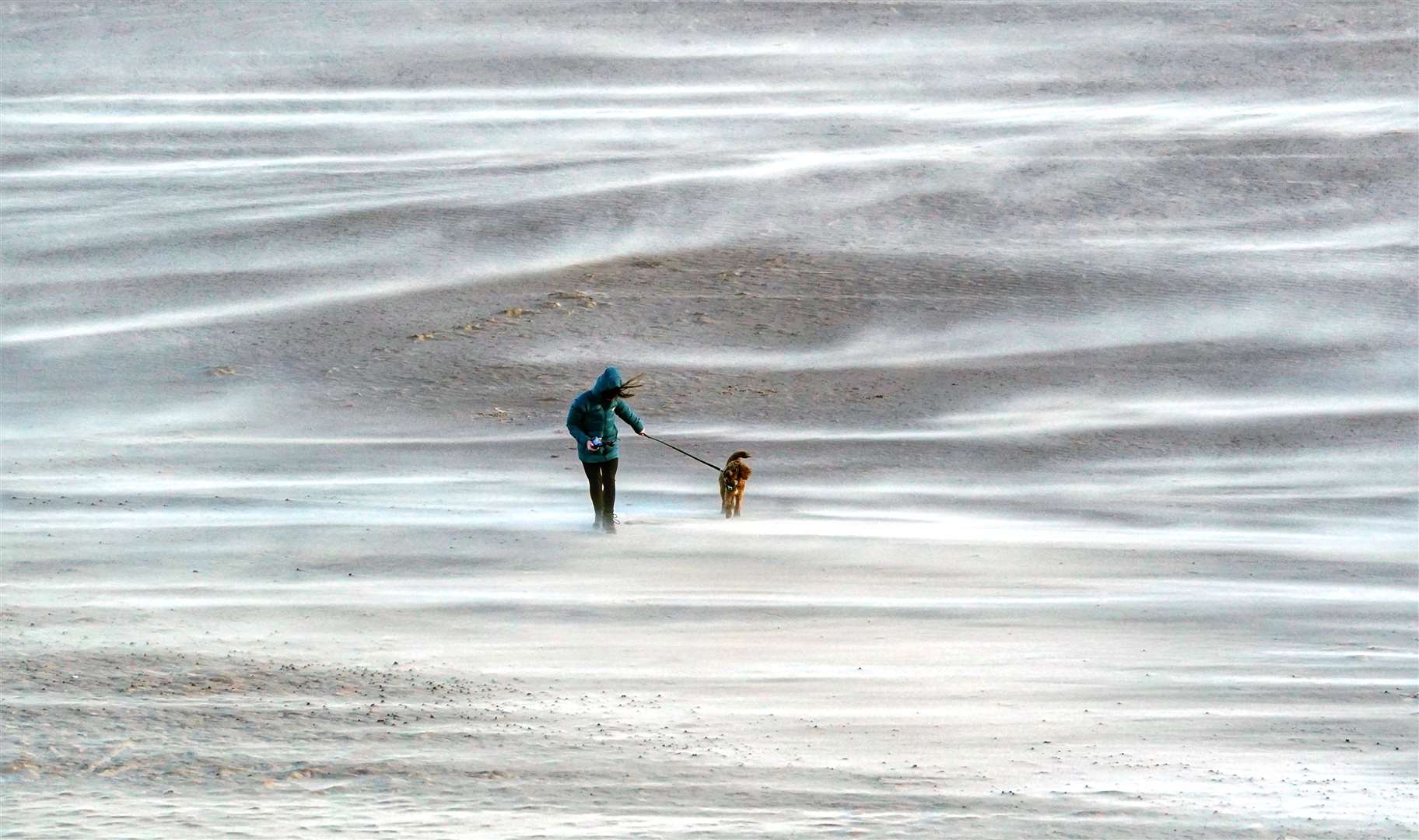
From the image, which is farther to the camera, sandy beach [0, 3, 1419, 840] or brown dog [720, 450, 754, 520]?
brown dog [720, 450, 754, 520]

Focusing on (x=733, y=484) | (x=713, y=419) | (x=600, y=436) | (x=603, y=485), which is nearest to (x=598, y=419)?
(x=600, y=436)

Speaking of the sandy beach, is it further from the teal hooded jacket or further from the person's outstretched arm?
the person's outstretched arm

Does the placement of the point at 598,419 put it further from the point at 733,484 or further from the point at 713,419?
the point at 713,419

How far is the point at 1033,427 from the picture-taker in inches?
694

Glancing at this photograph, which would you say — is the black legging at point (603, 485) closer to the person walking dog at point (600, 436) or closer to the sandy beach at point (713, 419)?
the person walking dog at point (600, 436)

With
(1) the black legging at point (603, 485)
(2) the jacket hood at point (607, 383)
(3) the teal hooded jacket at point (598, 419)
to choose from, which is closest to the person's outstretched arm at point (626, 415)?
(3) the teal hooded jacket at point (598, 419)

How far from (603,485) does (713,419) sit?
512 centimetres

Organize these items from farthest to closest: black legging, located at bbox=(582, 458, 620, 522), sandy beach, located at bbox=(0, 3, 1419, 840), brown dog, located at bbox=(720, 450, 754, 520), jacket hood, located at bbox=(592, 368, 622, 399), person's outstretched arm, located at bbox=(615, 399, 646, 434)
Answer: brown dog, located at bbox=(720, 450, 754, 520) → black legging, located at bbox=(582, 458, 620, 522) → person's outstretched arm, located at bbox=(615, 399, 646, 434) → jacket hood, located at bbox=(592, 368, 622, 399) → sandy beach, located at bbox=(0, 3, 1419, 840)

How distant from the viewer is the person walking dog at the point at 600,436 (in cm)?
1273

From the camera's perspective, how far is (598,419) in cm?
1278

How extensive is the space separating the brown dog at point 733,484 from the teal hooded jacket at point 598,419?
0.91 m

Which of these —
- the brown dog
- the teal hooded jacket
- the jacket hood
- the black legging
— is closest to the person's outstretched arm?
the teal hooded jacket

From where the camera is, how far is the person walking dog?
41.8 feet

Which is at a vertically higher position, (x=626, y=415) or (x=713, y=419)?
(x=713, y=419)
